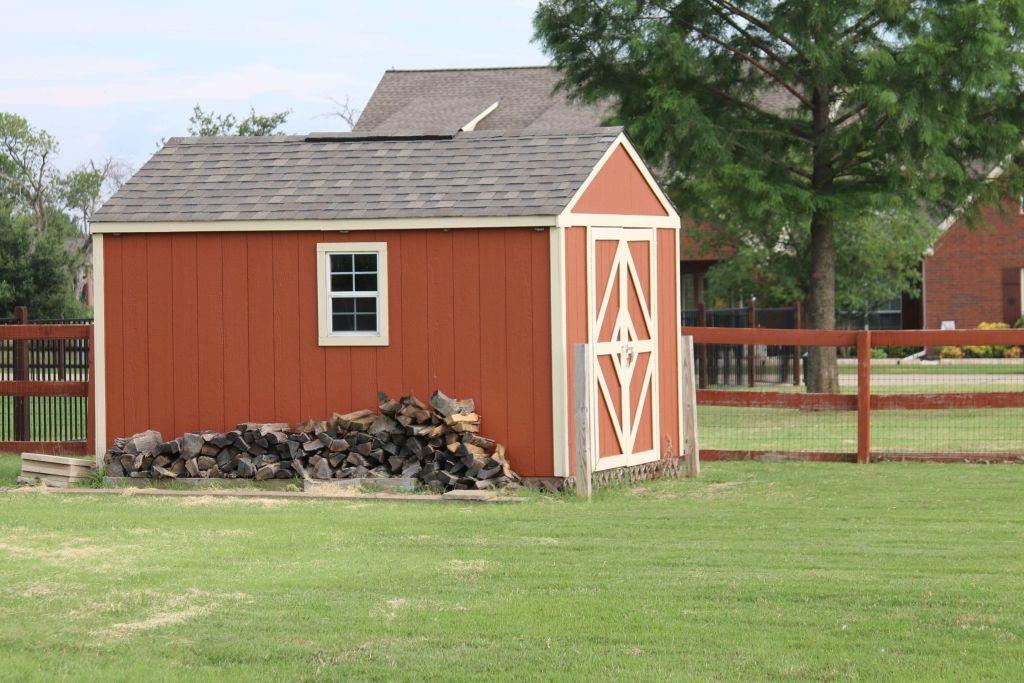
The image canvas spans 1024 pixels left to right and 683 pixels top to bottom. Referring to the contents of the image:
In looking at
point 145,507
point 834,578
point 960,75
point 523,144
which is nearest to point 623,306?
point 523,144

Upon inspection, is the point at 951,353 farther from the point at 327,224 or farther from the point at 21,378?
the point at 327,224

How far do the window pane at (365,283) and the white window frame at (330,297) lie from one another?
96mm

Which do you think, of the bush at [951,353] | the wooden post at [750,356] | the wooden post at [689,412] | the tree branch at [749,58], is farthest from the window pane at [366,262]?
the bush at [951,353]

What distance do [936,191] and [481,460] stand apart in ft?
45.6

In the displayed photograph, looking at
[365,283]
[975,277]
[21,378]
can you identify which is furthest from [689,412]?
[975,277]

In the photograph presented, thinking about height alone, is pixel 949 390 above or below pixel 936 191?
below

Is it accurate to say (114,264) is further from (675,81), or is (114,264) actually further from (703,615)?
(675,81)

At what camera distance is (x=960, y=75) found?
23.8 meters

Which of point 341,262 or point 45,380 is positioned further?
point 45,380

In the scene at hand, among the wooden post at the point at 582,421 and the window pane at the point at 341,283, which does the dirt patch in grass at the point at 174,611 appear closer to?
the wooden post at the point at 582,421

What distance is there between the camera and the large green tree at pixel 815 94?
78.1 feet

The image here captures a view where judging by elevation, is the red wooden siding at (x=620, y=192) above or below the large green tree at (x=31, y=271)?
below

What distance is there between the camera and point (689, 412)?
51.2 ft

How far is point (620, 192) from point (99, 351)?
5.55m
